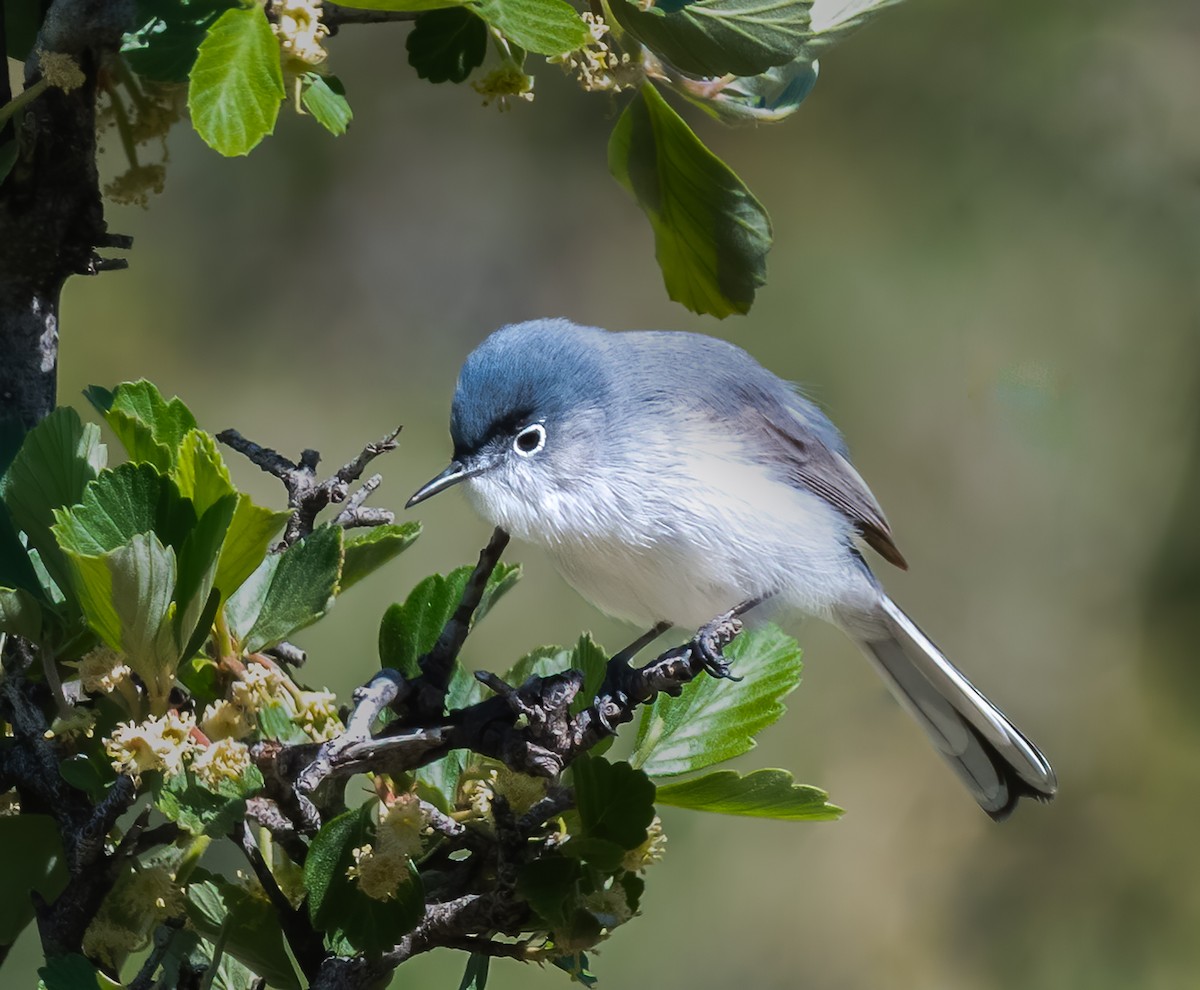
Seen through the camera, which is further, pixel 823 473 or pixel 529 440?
pixel 823 473

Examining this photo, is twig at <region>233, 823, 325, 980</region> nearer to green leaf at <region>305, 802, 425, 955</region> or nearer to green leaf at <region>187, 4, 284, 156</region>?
green leaf at <region>305, 802, 425, 955</region>

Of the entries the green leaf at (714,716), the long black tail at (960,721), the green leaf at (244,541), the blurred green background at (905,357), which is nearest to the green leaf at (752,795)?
the green leaf at (714,716)

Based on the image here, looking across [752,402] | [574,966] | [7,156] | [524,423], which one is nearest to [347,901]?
[574,966]

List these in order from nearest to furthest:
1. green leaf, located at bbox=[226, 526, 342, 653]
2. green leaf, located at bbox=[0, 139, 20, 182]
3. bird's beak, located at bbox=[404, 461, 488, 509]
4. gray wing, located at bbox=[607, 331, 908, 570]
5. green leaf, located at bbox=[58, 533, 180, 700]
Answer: green leaf, located at bbox=[58, 533, 180, 700], green leaf, located at bbox=[226, 526, 342, 653], green leaf, located at bbox=[0, 139, 20, 182], bird's beak, located at bbox=[404, 461, 488, 509], gray wing, located at bbox=[607, 331, 908, 570]

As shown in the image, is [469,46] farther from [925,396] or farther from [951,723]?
[925,396]

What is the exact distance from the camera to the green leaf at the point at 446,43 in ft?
2.78

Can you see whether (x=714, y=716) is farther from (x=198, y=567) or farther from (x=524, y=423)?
(x=524, y=423)

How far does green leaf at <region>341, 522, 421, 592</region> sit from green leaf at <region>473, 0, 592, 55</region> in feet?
0.93

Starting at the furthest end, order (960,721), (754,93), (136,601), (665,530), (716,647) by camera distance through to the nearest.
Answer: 1. (960,721)
2. (665,530)
3. (754,93)
4. (716,647)
5. (136,601)

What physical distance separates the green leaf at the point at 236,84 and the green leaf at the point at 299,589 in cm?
21

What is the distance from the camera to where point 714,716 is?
2.65 feet

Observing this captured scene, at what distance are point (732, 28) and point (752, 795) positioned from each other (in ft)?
1.43

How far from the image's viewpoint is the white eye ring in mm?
1202

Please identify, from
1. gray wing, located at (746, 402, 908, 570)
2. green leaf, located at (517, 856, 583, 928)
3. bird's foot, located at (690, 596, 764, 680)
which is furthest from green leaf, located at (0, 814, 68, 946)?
gray wing, located at (746, 402, 908, 570)
